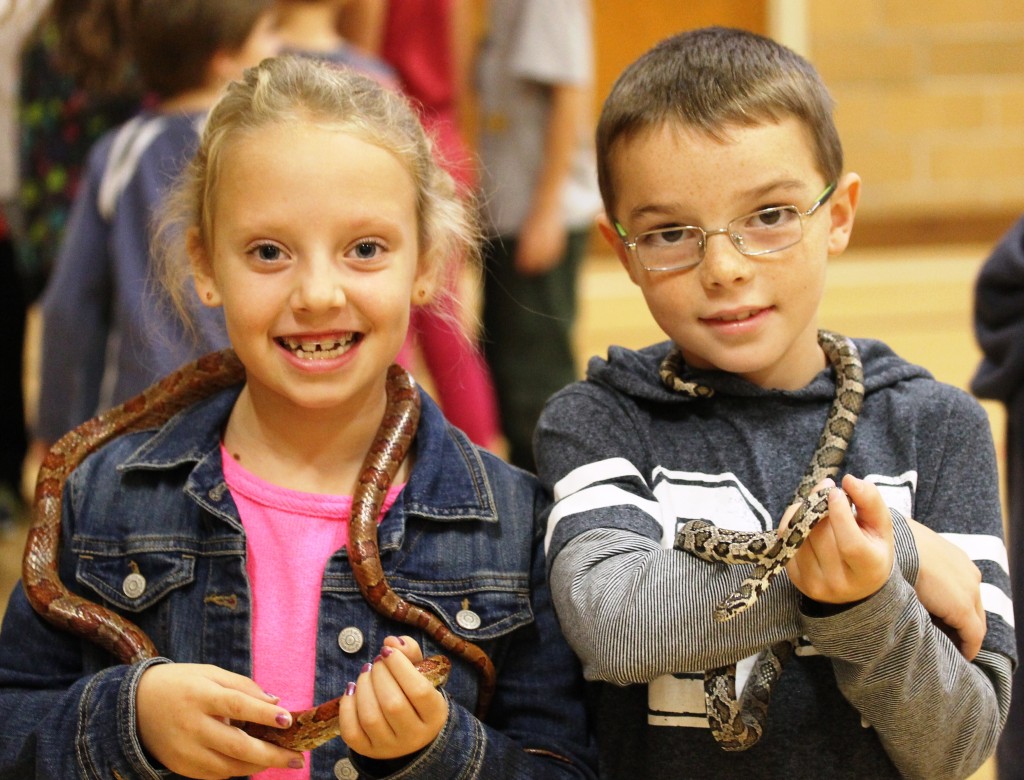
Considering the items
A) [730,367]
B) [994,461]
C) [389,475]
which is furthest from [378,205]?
[994,461]

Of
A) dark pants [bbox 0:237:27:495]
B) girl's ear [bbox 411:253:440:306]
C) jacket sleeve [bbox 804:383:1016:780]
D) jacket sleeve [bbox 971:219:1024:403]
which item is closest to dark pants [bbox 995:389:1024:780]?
jacket sleeve [bbox 971:219:1024:403]

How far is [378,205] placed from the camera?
5.61 feet

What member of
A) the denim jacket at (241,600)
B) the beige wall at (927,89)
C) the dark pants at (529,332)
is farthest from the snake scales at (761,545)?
the beige wall at (927,89)

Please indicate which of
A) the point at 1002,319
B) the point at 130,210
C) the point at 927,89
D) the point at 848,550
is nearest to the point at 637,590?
the point at 848,550

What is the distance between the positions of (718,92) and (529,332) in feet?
10.5

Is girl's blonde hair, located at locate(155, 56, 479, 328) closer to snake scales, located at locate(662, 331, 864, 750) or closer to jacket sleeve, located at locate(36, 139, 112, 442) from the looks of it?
snake scales, located at locate(662, 331, 864, 750)

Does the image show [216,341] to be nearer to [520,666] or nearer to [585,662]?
[520,666]

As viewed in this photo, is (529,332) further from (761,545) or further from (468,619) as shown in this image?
(761,545)

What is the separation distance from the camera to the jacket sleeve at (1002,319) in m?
2.51

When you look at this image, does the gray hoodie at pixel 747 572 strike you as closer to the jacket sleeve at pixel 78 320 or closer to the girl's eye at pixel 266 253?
the girl's eye at pixel 266 253

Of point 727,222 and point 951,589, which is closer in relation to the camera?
point 951,589

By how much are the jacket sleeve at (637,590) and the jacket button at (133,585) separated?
546 mm

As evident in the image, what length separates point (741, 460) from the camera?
1.77 meters

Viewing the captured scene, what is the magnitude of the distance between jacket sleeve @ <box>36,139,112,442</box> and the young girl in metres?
1.38
